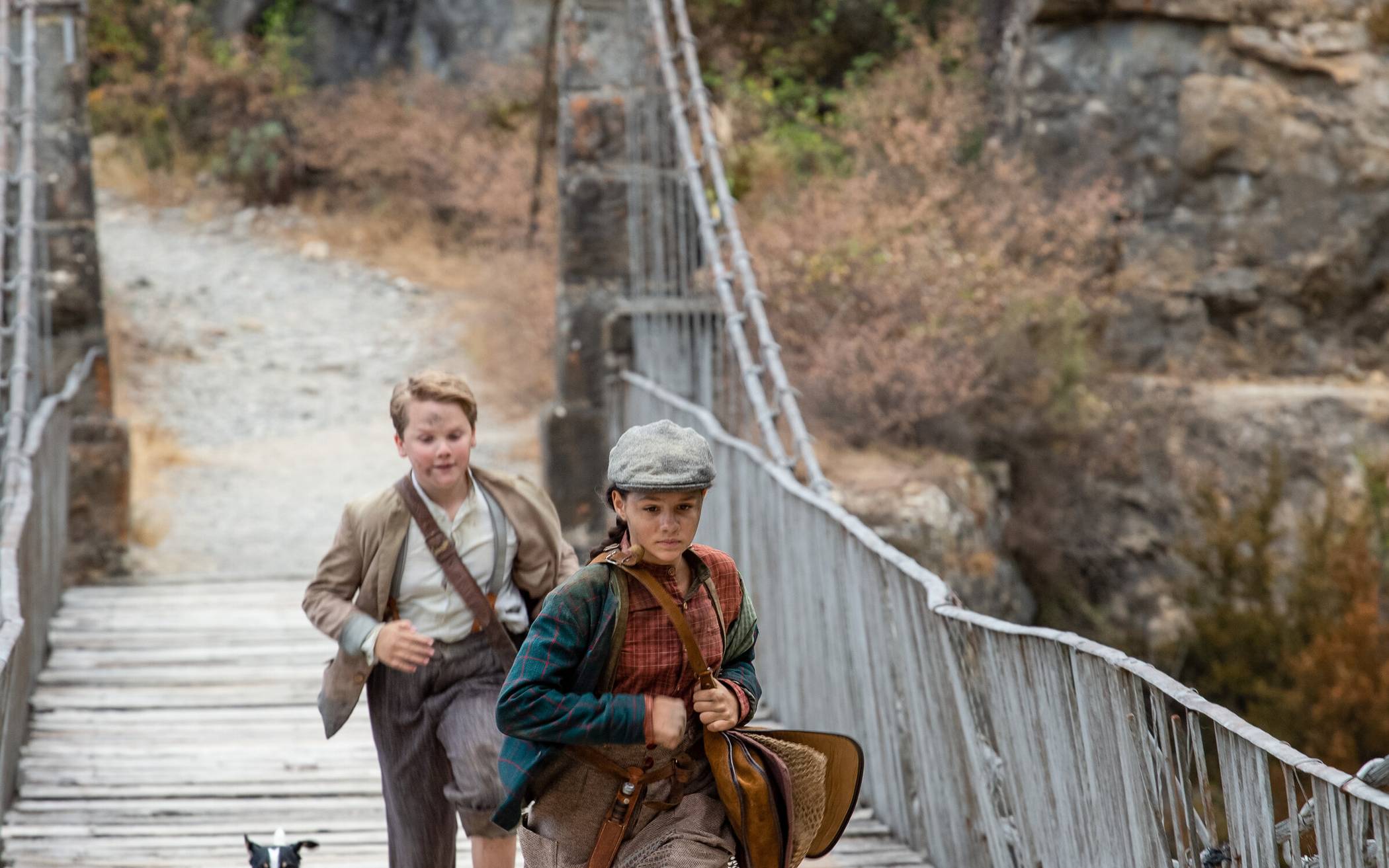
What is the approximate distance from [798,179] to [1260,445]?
392 cm

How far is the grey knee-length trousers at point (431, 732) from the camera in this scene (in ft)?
9.09

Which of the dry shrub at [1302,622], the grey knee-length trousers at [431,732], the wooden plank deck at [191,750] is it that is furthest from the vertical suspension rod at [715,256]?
the dry shrub at [1302,622]

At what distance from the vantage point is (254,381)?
38.0 ft

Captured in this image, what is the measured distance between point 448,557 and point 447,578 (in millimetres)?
40

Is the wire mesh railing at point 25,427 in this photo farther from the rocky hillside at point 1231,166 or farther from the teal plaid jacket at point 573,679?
the rocky hillside at point 1231,166

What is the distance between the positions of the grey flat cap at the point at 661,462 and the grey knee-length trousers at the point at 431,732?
0.86 metres

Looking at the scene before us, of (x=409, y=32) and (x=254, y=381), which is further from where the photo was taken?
(x=409, y=32)

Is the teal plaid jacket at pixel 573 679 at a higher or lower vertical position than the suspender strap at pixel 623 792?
higher

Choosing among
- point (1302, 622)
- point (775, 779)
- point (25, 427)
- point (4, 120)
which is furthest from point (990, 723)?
point (1302, 622)

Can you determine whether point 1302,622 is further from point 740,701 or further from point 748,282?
point 740,701

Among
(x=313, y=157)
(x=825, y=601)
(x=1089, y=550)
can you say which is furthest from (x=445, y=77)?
(x=825, y=601)

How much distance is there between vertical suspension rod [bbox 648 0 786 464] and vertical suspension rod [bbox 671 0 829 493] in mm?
63

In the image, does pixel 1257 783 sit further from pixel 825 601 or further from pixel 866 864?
pixel 825 601

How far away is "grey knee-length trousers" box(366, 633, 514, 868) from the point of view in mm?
2770
